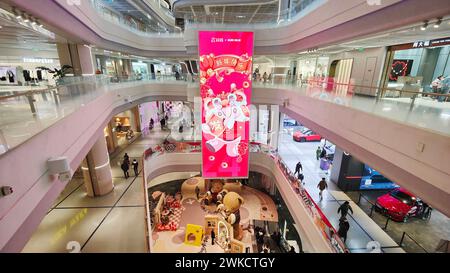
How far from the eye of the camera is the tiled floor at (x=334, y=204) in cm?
850

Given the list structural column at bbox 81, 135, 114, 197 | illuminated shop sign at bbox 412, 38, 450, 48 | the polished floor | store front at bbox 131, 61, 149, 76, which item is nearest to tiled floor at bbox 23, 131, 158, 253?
structural column at bbox 81, 135, 114, 197

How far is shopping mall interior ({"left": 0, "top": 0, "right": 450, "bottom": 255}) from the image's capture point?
3.95 m

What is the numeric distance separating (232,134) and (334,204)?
6.61 meters

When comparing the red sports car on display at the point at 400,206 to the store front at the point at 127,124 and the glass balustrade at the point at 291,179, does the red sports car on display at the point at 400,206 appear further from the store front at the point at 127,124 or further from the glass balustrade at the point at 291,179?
the store front at the point at 127,124

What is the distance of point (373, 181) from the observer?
1249cm

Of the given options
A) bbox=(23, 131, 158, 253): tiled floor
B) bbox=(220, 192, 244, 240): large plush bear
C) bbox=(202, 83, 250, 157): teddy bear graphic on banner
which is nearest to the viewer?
bbox=(23, 131, 158, 253): tiled floor

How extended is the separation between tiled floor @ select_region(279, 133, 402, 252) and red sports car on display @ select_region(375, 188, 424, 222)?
0.95 metres

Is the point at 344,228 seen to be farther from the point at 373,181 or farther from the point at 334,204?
the point at 373,181

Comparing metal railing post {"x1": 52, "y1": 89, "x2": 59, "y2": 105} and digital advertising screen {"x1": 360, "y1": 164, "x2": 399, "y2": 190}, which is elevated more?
metal railing post {"x1": 52, "y1": 89, "x2": 59, "y2": 105}

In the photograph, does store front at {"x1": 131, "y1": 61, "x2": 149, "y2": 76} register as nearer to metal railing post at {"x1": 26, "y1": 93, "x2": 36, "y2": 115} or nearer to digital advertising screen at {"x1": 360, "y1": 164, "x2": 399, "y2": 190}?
metal railing post at {"x1": 26, "y1": 93, "x2": 36, "y2": 115}

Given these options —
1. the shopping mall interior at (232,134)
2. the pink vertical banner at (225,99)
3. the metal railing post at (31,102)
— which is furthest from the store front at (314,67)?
the metal railing post at (31,102)
